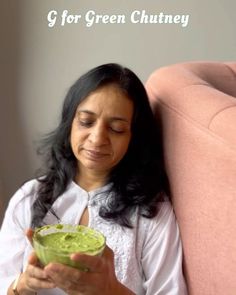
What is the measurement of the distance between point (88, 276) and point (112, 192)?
361 mm

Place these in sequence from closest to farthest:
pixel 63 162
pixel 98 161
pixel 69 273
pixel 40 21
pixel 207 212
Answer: pixel 69 273 < pixel 207 212 < pixel 98 161 < pixel 63 162 < pixel 40 21

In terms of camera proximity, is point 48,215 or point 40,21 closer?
point 48,215

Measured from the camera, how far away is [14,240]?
3.39 ft

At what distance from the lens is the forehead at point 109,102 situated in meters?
0.96

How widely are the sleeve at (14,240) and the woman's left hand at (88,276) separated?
307 mm

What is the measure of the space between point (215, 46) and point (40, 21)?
2.03ft

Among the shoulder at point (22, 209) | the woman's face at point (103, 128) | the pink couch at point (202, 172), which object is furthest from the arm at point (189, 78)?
the shoulder at point (22, 209)

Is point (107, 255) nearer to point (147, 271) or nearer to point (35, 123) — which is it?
point (147, 271)

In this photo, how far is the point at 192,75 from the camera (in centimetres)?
106

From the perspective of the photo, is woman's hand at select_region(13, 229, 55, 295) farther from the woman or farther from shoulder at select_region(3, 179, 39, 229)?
shoulder at select_region(3, 179, 39, 229)

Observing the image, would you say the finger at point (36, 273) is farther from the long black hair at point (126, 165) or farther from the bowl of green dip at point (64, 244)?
the long black hair at point (126, 165)

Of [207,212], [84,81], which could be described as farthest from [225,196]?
[84,81]

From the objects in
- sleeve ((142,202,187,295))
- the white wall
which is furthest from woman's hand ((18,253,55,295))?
the white wall

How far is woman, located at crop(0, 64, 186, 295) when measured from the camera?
952 mm
